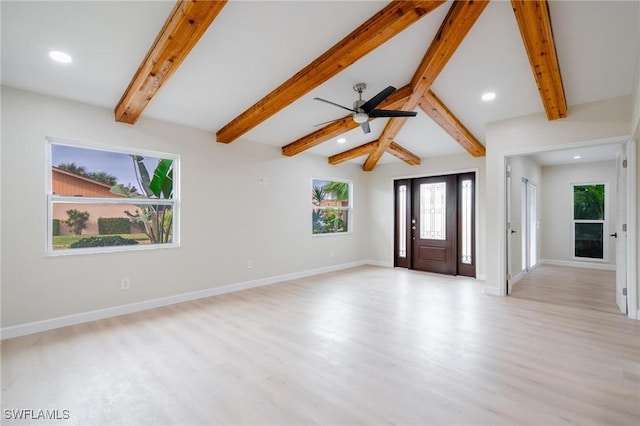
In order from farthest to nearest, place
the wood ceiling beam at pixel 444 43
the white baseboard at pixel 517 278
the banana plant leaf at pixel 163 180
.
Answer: the white baseboard at pixel 517 278
the banana plant leaf at pixel 163 180
the wood ceiling beam at pixel 444 43

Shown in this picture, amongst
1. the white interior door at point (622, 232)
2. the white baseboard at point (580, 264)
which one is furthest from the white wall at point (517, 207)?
the white baseboard at point (580, 264)

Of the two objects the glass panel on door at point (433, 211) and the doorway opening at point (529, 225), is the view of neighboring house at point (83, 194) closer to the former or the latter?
the glass panel on door at point (433, 211)

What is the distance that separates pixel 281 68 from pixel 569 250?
7.92m

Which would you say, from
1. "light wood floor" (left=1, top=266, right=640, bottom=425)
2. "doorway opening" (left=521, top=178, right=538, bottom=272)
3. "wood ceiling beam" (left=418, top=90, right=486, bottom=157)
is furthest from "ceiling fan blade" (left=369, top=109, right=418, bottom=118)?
"doorway opening" (left=521, top=178, right=538, bottom=272)

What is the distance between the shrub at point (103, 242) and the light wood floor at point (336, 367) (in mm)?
913

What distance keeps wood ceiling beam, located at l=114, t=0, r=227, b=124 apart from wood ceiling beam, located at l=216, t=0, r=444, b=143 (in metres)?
1.17

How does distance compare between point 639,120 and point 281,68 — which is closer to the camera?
point 639,120

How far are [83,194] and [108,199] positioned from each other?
248 millimetres

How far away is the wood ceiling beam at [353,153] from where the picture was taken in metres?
5.82

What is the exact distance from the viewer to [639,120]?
2.97m

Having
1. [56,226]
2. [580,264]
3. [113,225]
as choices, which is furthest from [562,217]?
[56,226]

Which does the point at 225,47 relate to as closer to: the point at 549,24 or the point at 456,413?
the point at 549,24

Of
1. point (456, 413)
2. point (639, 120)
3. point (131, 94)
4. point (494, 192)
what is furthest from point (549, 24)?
point (131, 94)

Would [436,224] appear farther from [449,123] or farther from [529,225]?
[449,123]
